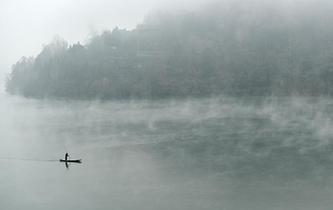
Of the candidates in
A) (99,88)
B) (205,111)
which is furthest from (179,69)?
(205,111)

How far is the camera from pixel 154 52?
375 ft

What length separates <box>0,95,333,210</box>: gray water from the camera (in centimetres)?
3409

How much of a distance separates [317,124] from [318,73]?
2130 inches

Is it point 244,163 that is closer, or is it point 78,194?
point 78,194

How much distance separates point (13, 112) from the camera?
96.4 m

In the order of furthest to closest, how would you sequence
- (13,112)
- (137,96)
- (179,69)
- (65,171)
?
1. (179,69)
2. (137,96)
3. (13,112)
4. (65,171)

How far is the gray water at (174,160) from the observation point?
34.1 metres

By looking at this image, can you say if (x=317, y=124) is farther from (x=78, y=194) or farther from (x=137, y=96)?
(x=137, y=96)

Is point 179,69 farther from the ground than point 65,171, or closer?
farther from the ground

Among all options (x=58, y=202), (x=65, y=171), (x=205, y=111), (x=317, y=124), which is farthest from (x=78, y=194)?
(x=205, y=111)

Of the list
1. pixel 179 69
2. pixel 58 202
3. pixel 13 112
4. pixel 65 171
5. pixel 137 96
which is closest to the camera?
pixel 58 202

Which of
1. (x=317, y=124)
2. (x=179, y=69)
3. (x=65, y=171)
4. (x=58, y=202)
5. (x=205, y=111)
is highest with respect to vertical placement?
(x=179, y=69)

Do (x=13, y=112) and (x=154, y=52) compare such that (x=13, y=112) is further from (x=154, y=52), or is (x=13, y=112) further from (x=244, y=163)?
(x=244, y=163)

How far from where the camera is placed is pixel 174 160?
150 ft
